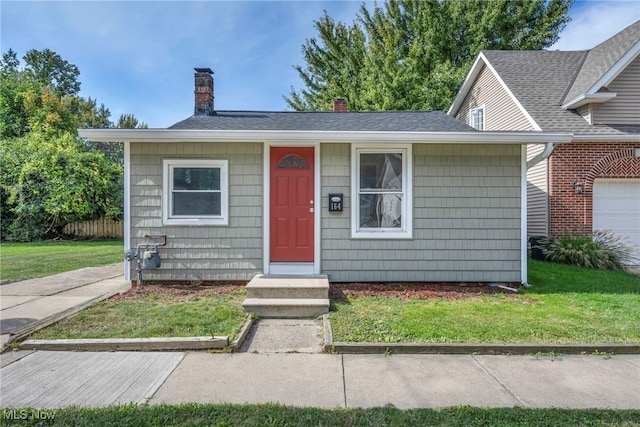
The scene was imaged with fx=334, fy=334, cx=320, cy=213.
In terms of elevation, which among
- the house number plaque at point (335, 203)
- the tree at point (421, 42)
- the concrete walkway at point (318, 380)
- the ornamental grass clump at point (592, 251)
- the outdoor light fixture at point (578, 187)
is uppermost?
the tree at point (421, 42)

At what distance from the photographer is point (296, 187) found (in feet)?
18.1

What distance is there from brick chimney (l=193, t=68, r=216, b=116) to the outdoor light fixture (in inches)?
331

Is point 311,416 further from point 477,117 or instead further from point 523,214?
point 477,117

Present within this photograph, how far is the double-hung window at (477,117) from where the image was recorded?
11445 millimetres

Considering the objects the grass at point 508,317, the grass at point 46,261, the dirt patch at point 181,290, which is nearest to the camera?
the grass at point 508,317

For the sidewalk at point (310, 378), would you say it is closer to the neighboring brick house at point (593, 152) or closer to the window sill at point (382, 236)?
the window sill at point (382, 236)

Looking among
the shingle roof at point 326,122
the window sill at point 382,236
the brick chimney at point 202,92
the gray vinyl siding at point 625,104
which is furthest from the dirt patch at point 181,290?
the gray vinyl siding at point 625,104

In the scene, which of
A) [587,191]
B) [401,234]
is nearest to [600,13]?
[587,191]

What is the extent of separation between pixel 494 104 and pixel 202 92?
28.6 feet

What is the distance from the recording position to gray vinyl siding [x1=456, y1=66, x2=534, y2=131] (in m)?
9.27

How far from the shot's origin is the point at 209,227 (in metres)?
5.48

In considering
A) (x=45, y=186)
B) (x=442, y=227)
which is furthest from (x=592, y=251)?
(x=45, y=186)

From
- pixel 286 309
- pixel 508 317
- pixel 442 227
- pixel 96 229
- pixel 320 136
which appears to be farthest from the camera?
pixel 96 229

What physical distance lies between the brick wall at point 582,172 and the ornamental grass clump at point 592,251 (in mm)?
362
